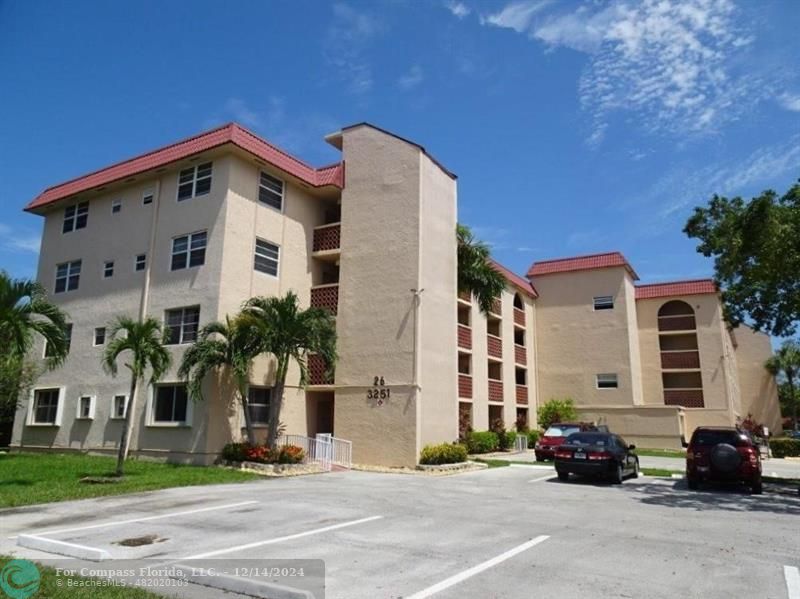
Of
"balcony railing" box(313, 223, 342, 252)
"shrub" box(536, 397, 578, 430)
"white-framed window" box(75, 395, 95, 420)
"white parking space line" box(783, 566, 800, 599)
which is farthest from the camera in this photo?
"shrub" box(536, 397, 578, 430)

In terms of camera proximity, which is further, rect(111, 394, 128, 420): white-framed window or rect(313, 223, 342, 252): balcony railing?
rect(313, 223, 342, 252): balcony railing

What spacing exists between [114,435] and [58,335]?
6487mm

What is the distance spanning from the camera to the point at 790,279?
54.1 feet

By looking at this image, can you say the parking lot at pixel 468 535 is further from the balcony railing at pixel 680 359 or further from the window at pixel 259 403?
the balcony railing at pixel 680 359

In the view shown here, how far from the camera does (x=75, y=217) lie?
2702cm

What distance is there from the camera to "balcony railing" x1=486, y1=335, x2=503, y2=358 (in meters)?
32.9

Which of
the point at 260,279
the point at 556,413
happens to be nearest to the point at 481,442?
the point at 556,413

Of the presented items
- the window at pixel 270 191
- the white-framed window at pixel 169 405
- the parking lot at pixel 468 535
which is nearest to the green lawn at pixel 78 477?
the parking lot at pixel 468 535

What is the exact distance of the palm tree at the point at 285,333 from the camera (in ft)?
63.0

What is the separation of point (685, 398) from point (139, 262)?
33033 millimetres

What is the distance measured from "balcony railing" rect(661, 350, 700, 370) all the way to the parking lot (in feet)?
Result: 83.3

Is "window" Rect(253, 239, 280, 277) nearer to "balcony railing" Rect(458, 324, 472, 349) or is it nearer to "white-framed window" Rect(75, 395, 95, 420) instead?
"white-framed window" Rect(75, 395, 95, 420)

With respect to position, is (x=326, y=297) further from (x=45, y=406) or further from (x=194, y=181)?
(x=45, y=406)

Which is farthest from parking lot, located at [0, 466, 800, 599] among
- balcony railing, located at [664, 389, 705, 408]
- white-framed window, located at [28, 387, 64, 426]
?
balcony railing, located at [664, 389, 705, 408]
